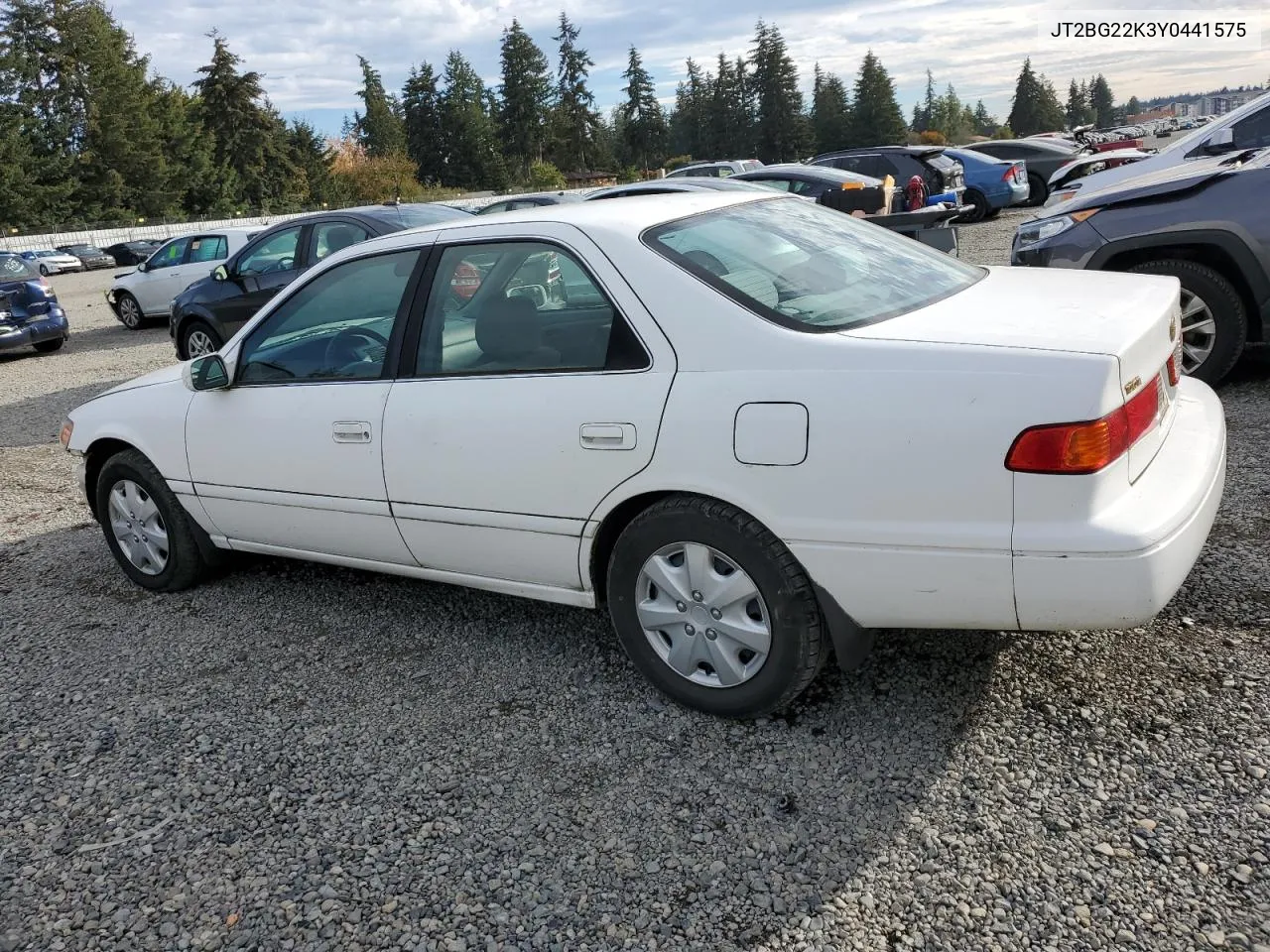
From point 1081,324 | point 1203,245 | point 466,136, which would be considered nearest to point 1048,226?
point 1203,245

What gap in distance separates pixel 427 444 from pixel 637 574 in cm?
90

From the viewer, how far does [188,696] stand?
3.67 m

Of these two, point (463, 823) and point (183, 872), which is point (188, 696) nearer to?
point (183, 872)

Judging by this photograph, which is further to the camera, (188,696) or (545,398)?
(188,696)

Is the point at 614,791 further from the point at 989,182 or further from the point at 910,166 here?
the point at 989,182

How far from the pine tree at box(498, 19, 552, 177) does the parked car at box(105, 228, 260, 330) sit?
78116mm

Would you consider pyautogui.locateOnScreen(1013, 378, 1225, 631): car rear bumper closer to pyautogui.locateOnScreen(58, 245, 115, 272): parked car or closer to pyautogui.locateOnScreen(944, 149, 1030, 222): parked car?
pyautogui.locateOnScreen(944, 149, 1030, 222): parked car

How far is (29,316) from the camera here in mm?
13539

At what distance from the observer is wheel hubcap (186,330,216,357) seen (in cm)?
1058

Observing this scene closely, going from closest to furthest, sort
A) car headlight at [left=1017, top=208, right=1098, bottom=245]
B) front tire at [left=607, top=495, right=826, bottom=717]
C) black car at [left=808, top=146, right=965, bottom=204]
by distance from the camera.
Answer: front tire at [left=607, top=495, right=826, bottom=717], car headlight at [left=1017, top=208, right=1098, bottom=245], black car at [left=808, top=146, right=965, bottom=204]

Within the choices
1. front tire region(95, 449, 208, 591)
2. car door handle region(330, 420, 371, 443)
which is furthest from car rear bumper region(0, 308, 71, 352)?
Answer: car door handle region(330, 420, 371, 443)

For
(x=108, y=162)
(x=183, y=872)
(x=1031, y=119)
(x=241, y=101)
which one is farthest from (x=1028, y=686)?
(x=1031, y=119)

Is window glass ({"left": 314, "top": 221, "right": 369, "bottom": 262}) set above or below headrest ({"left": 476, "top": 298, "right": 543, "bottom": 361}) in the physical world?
above

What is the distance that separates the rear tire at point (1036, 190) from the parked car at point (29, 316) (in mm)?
18216
